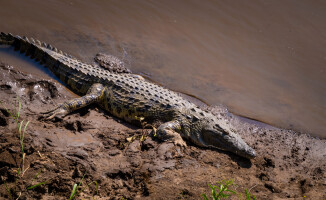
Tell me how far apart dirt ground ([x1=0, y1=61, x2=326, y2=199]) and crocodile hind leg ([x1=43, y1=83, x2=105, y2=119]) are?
126 millimetres

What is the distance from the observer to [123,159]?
4.09 meters

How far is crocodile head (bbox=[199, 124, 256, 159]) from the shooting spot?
483 centimetres

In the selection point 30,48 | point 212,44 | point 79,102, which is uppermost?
point 212,44

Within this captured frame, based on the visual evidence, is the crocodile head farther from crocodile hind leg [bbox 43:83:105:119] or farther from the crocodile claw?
the crocodile claw

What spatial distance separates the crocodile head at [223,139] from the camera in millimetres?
4830

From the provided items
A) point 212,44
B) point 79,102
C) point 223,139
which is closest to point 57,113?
point 79,102

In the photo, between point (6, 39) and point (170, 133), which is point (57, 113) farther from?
point (6, 39)

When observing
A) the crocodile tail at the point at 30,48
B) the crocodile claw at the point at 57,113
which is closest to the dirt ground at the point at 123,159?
the crocodile claw at the point at 57,113

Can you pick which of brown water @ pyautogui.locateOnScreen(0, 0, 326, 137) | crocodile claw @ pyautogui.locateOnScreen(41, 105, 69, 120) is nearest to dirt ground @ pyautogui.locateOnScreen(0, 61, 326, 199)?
crocodile claw @ pyautogui.locateOnScreen(41, 105, 69, 120)

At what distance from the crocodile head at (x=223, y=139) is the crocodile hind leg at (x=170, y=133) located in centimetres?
45

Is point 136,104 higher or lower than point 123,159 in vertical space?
higher

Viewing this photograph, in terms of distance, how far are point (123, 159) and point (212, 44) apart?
4436 mm

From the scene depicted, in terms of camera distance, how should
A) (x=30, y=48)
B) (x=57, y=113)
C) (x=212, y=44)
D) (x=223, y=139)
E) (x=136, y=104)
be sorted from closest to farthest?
(x=57, y=113)
(x=223, y=139)
(x=136, y=104)
(x=30, y=48)
(x=212, y=44)

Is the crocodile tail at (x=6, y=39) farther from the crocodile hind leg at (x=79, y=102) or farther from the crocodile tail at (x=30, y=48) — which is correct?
the crocodile hind leg at (x=79, y=102)
